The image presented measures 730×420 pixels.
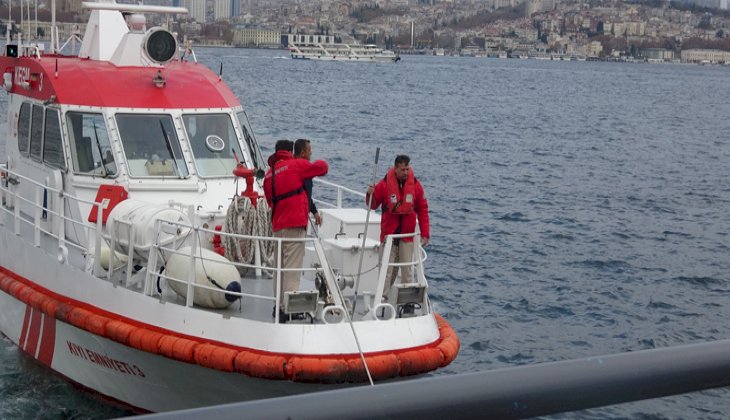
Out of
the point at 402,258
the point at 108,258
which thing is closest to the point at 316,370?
the point at 402,258

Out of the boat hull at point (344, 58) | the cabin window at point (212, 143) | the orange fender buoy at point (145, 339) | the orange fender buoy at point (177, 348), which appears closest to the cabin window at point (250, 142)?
the cabin window at point (212, 143)

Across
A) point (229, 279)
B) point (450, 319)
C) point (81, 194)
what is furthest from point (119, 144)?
point (450, 319)

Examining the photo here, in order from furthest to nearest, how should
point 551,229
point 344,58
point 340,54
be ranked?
point 340,54 → point 344,58 → point 551,229

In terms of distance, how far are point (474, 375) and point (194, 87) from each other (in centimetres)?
989

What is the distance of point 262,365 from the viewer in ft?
25.4

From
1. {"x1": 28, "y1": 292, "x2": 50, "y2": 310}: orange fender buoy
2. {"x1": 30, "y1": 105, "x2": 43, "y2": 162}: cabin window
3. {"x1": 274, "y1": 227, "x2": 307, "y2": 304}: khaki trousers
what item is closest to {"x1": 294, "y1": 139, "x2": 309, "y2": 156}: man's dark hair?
{"x1": 274, "y1": 227, "x2": 307, "y2": 304}: khaki trousers

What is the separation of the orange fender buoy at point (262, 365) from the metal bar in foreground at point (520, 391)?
240 inches

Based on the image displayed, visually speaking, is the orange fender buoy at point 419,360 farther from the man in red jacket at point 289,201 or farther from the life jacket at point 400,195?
the life jacket at point 400,195

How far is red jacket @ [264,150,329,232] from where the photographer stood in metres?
8.53

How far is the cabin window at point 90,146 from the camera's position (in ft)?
34.7

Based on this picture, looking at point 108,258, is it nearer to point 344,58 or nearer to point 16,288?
point 16,288

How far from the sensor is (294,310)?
8.01m

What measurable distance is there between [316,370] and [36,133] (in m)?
5.27

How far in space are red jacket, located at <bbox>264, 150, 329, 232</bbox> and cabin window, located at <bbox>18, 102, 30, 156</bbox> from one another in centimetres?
416
